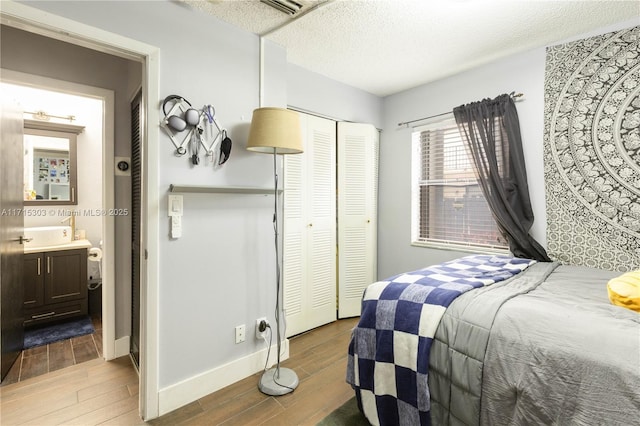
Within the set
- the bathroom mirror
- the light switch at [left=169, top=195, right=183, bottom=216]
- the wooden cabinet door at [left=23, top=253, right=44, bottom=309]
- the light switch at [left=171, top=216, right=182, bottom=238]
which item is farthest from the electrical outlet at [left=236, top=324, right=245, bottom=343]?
the bathroom mirror

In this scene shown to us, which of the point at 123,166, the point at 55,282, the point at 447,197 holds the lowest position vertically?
the point at 55,282

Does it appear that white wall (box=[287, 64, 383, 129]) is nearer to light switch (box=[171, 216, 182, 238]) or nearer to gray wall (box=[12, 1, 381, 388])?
gray wall (box=[12, 1, 381, 388])

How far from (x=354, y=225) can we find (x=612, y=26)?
8.27ft

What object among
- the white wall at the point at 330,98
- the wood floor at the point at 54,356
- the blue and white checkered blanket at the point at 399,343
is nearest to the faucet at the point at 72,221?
the wood floor at the point at 54,356

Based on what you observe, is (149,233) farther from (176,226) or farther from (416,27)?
(416,27)

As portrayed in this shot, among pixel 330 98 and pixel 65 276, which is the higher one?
pixel 330 98

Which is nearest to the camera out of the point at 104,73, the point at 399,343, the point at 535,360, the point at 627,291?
the point at 535,360

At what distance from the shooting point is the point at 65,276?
9.87 feet

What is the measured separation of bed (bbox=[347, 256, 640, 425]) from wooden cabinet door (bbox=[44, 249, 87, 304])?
120 inches

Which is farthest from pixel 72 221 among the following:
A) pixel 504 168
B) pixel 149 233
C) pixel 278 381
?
pixel 504 168

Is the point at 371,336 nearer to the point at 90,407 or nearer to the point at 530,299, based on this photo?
the point at 530,299

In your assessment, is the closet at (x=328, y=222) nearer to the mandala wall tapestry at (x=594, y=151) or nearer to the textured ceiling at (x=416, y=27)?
the textured ceiling at (x=416, y=27)

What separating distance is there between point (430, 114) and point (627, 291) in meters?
2.29

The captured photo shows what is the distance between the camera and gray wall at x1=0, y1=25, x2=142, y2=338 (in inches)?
78.4
